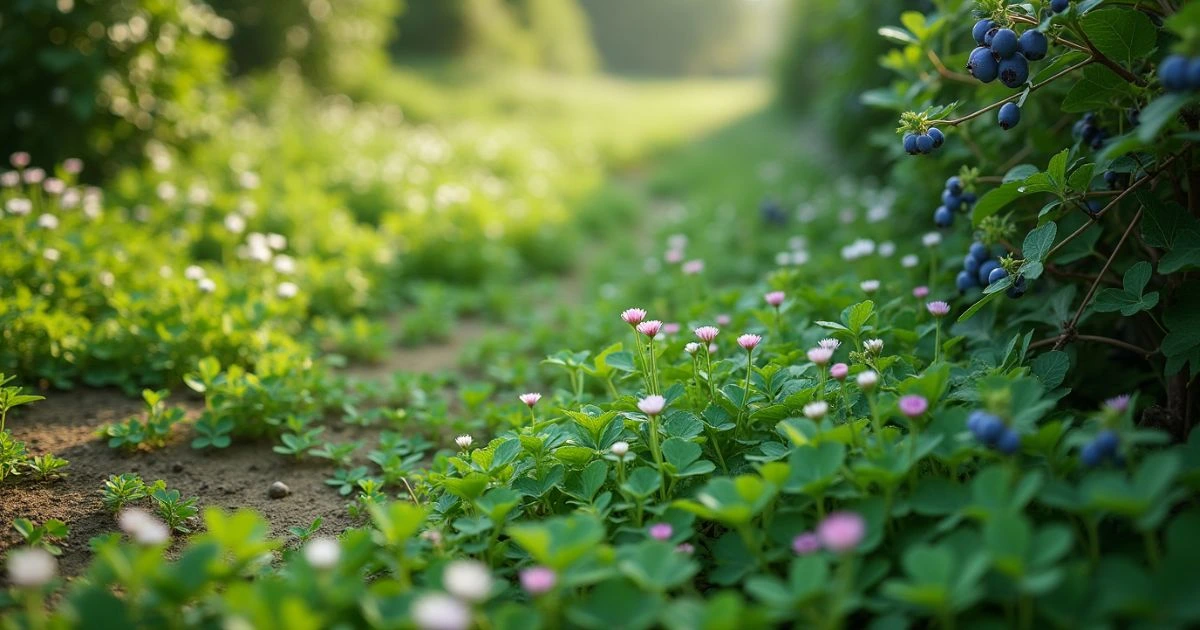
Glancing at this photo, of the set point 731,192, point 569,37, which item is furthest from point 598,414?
point 569,37

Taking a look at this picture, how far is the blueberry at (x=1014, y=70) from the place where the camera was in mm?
1529

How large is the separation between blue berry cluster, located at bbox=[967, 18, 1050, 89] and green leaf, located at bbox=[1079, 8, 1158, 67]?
3.9 inches

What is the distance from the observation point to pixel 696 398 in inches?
71.4

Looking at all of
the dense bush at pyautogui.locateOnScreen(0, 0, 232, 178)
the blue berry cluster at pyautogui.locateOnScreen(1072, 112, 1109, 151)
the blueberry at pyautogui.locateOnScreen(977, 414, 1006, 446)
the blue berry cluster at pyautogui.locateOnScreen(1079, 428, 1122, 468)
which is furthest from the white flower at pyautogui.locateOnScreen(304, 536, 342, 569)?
the dense bush at pyautogui.locateOnScreen(0, 0, 232, 178)

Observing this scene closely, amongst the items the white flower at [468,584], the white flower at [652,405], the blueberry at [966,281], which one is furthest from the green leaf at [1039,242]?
the white flower at [468,584]

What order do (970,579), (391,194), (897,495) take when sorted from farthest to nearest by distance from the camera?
(391,194) < (897,495) < (970,579)

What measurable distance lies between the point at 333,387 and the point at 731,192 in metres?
3.76

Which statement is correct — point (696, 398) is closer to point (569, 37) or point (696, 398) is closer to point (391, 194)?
point (391, 194)

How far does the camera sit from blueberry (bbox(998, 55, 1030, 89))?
153cm

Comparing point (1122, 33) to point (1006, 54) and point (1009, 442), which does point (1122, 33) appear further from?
point (1009, 442)

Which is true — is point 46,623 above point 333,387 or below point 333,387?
above

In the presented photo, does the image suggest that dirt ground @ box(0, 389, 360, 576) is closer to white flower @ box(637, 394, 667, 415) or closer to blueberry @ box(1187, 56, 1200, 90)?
white flower @ box(637, 394, 667, 415)

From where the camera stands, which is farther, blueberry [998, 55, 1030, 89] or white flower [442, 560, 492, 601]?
blueberry [998, 55, 1030, 89]

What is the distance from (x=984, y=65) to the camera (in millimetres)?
1561
